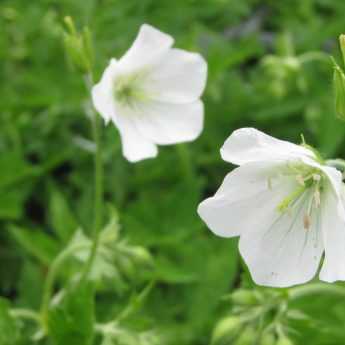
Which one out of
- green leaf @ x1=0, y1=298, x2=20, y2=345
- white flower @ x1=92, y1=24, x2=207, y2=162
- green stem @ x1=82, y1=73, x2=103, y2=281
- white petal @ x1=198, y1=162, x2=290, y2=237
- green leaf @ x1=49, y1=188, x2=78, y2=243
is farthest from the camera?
green leaf @ x1=49, y1=188, x2=78, y2=243

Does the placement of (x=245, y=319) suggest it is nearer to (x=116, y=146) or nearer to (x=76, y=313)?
(x=76, y=313)

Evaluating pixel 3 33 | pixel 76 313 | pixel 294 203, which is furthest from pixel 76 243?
pixel 3 33

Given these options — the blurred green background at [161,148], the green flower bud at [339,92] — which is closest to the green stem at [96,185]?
the blurred green background at [161,148]

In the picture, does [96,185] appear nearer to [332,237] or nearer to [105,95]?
[105,95]

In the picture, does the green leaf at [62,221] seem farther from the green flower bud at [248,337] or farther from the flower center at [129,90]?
the green flower bud at [248,337]

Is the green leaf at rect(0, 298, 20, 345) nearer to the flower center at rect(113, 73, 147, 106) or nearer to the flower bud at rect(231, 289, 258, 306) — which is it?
the flower bud at rect(231, 289, 258, 306)

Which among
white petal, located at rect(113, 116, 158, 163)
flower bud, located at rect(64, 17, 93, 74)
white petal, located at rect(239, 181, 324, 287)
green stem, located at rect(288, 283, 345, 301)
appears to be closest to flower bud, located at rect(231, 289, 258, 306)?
green stem, located at rect(288, 283, 345, 301)
